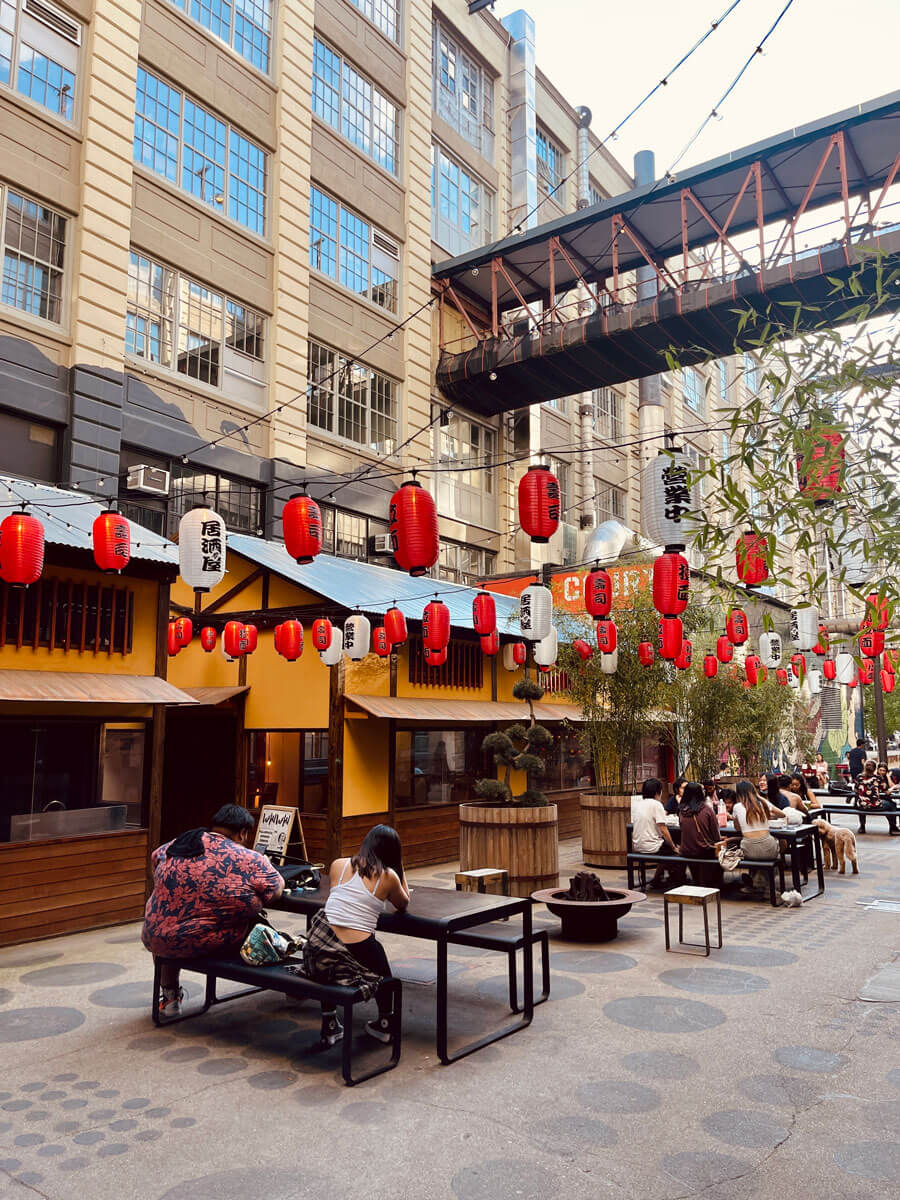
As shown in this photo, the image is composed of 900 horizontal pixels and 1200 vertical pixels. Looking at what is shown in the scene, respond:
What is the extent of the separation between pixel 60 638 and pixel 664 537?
8163 mm

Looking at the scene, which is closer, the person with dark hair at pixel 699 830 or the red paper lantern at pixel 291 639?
the person with dark hair at pixel 699 830

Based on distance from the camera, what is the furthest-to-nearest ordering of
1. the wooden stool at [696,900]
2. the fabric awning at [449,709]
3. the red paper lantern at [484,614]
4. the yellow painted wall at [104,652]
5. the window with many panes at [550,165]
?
the window with many panes at [550,165]
the red paper lantern at [484,614]
the fabric awning at [449,709]
the yellow painted wall at [104,652]
the wooden stool at [696,900]

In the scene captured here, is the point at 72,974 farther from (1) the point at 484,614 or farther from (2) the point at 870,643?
(2) the point at 870,643

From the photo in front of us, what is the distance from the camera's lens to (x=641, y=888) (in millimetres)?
12148

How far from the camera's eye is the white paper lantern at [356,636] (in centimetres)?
1290

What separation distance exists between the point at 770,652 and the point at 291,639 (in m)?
12.6

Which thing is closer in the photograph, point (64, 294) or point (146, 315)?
point (64, 294)

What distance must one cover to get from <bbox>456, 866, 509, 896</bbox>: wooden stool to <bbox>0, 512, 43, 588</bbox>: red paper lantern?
561 centimetres

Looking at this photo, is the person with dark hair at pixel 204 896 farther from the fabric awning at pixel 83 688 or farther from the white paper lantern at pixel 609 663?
the white paper lantern at pixel 609 663

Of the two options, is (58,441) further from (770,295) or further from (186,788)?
(770,295)

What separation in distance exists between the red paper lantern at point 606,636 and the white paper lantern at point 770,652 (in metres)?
7.19

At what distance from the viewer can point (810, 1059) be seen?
570cm

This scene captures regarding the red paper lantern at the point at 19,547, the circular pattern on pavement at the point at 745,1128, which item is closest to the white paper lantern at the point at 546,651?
the red paper lantern at the point at 19,547

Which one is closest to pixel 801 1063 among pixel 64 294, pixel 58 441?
pixel 58 441
